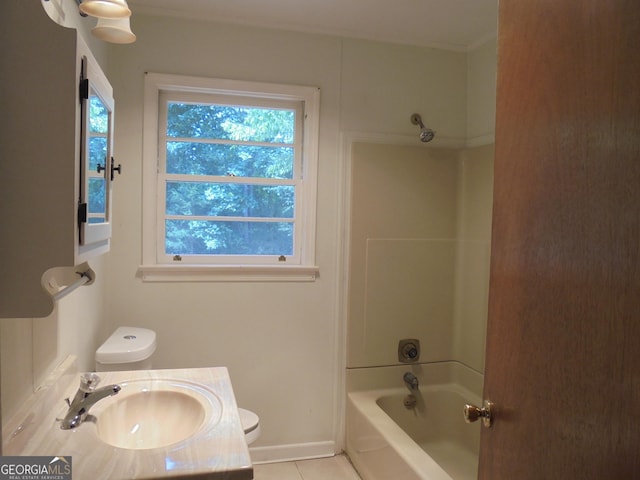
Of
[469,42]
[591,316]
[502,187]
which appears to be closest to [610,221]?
[591,316]

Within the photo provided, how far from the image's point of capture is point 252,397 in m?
2.57

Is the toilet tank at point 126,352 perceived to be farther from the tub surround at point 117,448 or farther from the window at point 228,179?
the tub surround at point 117,448

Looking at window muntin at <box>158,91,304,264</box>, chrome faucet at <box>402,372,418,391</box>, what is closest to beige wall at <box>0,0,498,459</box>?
window muntin at <box>158,91,304,264</box>

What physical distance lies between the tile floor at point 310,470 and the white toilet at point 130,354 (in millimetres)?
480

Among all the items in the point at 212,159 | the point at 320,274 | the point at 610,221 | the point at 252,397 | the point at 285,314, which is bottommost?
the point at 252,397

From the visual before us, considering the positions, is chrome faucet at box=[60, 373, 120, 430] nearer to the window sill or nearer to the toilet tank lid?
the toilet tank lid

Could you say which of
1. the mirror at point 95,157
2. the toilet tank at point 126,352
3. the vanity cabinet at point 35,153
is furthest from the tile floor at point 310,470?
the vanity cabinet at point 35,153

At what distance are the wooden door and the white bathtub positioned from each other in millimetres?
1421

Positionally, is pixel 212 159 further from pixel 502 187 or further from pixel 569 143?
pixel 569 143

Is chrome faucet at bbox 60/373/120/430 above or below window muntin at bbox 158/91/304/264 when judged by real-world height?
below

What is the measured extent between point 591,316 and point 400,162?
1993 millimetres

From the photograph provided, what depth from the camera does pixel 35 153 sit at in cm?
87

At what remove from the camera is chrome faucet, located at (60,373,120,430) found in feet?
3.83

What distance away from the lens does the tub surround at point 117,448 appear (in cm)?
98
